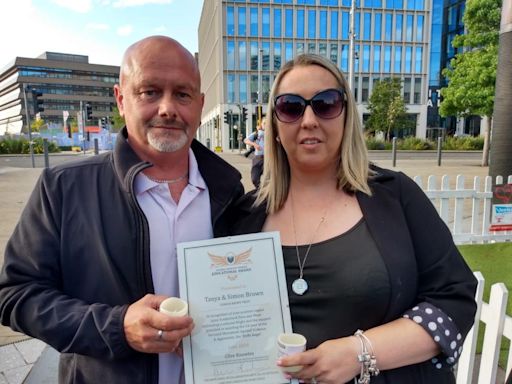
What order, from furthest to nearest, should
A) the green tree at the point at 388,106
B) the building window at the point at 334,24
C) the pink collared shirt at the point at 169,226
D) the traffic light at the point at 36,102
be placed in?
the building window at the point at 334,24 < the green tree at the point at 388,106 < the traffic light at the point at 36,102 < the pink collared shirt at the point at 169,226

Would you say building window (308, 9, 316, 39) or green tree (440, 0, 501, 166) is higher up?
building window (308, 9, 316, 39)

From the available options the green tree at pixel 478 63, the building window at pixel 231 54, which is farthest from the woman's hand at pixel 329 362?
the building window at pixel 231 54

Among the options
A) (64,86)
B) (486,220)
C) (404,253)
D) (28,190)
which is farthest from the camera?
(64,86)

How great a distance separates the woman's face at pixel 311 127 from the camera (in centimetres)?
174

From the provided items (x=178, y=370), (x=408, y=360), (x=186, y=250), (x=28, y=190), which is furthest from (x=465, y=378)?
(x=28, y=190)

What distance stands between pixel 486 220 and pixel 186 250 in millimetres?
6189

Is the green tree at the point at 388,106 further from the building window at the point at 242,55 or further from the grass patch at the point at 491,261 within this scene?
the grass patch at the point at 491,261

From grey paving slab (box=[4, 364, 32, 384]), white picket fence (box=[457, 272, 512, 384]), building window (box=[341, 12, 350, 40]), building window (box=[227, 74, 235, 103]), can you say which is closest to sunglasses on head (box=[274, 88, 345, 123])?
white picket fence (box=[457, 272, 512, 384])

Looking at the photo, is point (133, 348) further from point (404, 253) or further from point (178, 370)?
point (404, 253)

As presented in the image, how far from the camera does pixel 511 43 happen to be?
206 inches

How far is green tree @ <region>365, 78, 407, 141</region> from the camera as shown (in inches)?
1547

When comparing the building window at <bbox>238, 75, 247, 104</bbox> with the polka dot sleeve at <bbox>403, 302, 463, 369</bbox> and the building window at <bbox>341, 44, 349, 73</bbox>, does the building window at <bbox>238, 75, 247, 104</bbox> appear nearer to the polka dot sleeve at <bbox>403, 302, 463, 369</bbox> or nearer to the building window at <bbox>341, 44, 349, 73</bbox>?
the building window at <bbox>341, 44, 349, 73</bbox>

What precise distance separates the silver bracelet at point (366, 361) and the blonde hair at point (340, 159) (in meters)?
0.63

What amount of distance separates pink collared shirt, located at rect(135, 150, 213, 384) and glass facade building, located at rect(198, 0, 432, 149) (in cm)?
4591
